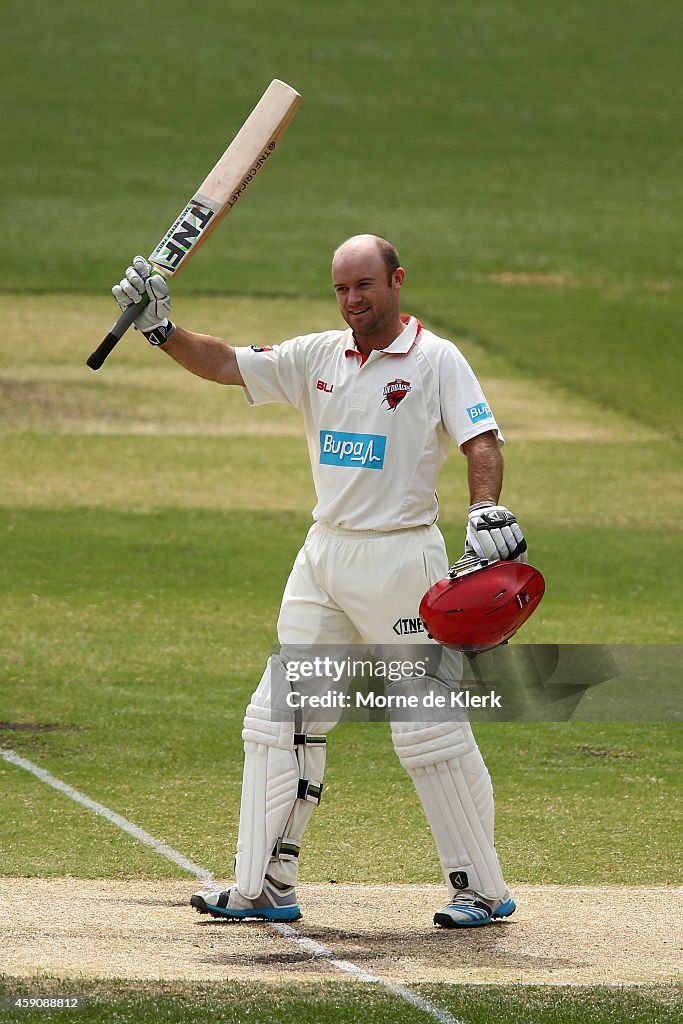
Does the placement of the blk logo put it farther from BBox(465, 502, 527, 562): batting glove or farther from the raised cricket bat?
the raised cricket bat

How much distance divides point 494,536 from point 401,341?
0.79 metres

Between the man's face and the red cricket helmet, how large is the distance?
2.87 ft

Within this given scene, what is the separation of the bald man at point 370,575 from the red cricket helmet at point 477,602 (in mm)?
201

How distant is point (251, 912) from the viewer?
5570 millimetres

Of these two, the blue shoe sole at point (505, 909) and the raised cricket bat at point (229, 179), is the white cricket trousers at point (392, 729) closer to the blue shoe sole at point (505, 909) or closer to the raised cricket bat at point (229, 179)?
the blue shoe sole at point (505, 909)

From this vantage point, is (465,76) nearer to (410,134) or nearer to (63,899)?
(410,134)

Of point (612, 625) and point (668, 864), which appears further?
point (612, 625)

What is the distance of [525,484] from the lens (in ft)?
49.0

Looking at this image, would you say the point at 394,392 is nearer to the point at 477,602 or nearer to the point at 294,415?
the point at 477,602

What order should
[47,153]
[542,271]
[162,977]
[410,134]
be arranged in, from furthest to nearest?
[410,134] < [47,153] < [542,271] < [162,977]

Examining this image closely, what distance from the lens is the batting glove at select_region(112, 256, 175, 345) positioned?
5.73 metres

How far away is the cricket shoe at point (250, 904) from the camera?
5547mm

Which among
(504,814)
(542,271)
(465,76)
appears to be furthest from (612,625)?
(465,76)

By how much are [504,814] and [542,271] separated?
19.2 meters
